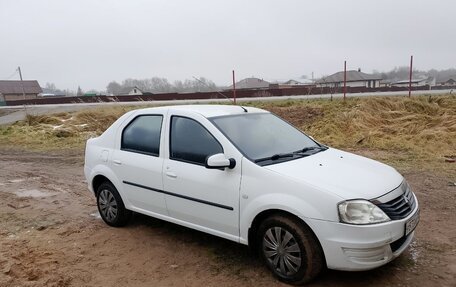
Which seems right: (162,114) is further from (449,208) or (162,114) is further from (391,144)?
(391,144)

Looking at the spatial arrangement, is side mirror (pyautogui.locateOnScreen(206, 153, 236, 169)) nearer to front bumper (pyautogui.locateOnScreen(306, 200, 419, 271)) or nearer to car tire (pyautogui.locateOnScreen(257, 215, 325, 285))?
car tire (pyautogui.locateOnScreen(257, 215, 325, 285))

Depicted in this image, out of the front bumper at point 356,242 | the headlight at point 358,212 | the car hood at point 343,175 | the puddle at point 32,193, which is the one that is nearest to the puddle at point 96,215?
the puddle at point 32,193

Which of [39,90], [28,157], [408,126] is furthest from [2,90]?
[408,126]

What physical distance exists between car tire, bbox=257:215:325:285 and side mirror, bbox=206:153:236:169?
64 centimetres

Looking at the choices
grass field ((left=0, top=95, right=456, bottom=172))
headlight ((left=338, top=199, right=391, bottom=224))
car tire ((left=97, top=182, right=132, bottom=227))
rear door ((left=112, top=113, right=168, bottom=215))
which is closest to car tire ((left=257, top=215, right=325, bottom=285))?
headlight ((left=338, top=199, right=391, bottom=224))

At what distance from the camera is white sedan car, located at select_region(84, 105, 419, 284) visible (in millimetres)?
3287

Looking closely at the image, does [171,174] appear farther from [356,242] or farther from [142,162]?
[356,242]

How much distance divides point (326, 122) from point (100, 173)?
30.4 ft

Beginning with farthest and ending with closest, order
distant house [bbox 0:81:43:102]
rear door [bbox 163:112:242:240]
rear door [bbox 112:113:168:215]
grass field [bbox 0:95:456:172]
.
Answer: distant house [bbox 0:81:43:102]
grass field [bbox 0:95:456:172]
rear door [bbox 112:113:168:215]
rear door [bbox 163:112:242:240]

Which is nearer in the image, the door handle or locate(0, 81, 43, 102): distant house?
the door handle

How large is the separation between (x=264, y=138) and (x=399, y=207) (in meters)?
1.53

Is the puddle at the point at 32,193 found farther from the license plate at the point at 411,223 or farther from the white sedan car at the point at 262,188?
the license plate at the point at 411,223

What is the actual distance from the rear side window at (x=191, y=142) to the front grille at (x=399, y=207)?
65.1 inches

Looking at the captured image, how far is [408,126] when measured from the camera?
39.0 ft
